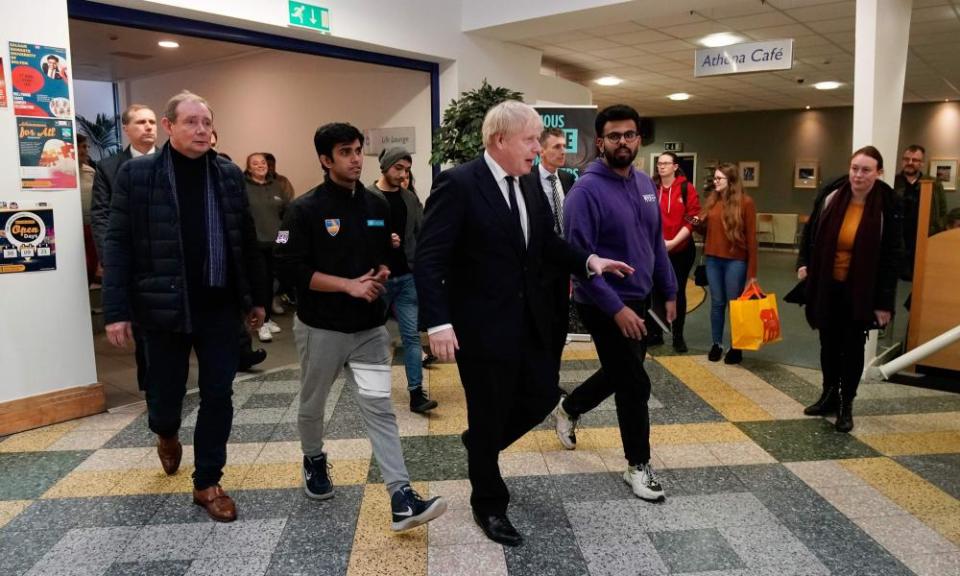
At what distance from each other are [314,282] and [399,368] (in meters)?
2.66

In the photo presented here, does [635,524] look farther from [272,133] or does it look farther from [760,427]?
[272,133]

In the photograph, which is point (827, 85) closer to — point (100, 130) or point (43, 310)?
point (43, 310)

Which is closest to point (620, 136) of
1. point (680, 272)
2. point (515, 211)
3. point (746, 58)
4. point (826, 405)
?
point (515, 211)

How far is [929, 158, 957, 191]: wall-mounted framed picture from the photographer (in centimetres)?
1359

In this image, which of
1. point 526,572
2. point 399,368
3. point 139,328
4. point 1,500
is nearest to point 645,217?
point 526,572

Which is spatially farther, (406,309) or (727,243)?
(727,243)

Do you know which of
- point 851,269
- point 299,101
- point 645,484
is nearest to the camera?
point 645,484

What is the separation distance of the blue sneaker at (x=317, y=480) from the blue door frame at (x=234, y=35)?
3.33 meters

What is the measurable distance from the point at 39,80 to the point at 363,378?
276cm

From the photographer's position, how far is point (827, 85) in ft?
38.0

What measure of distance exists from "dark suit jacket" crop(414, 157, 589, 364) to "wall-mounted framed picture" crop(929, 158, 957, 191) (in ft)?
47.9

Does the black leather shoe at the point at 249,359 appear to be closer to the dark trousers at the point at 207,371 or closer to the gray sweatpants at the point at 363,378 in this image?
the dark trousers at the point at 207,371

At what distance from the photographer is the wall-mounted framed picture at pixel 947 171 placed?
44.6 feet

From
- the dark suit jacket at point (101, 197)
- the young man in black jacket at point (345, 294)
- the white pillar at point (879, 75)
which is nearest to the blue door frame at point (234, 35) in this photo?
the dark suit jacket at point (101, 197)
